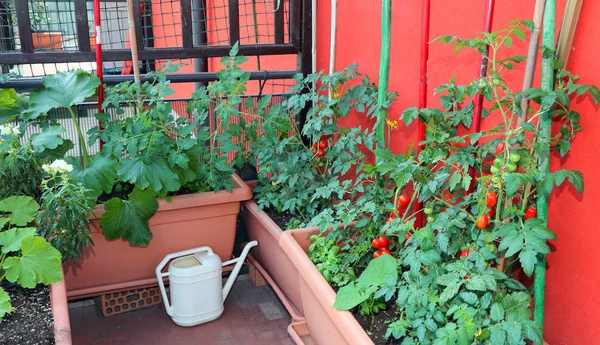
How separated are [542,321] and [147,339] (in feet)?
5.71

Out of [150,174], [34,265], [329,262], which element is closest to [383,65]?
[329,262]

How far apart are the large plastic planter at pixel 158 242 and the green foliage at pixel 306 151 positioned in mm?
174

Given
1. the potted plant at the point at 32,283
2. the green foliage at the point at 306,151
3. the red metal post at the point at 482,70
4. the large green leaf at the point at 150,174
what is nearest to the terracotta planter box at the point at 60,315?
the potted plant at the point at 32,283

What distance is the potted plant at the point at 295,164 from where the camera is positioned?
107 inches

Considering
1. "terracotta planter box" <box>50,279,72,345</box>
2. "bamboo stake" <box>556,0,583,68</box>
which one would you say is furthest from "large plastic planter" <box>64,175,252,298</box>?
"bamboo stake" <box>556,0,583,68</box>

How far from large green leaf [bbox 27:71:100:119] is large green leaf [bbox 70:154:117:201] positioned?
28 centimetres

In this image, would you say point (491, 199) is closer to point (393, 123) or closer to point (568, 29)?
point (568, 29)

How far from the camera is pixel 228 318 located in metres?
2.88

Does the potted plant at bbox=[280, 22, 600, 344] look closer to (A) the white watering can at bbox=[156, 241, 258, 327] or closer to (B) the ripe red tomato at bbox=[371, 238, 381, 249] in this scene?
(B) the ripe red tomato at bbox=[371, 238, 381, 249]

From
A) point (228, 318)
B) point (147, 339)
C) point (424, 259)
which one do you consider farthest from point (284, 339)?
point (424, 259)

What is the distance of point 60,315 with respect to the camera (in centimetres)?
193

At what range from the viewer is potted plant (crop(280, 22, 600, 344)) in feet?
5.57

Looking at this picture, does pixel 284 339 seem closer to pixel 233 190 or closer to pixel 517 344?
pixel 233 190

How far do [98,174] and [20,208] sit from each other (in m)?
0.42
